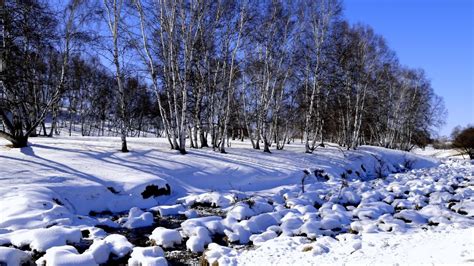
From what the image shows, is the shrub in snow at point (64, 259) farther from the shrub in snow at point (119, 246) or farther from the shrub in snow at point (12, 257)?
the shrub in snow at point (119, 246)

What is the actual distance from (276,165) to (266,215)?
8.05 metres

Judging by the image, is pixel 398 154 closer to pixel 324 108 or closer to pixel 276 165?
pixel 324 108

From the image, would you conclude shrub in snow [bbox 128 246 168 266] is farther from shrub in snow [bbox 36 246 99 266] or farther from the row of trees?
the row of trees

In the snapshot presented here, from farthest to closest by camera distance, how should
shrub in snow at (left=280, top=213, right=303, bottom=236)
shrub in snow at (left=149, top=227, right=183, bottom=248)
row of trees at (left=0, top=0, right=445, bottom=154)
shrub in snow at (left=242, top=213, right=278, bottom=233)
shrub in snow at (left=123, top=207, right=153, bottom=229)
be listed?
1. row of trees at (left=0, top=0, right=445, bottom=154)
2. shrub in snow at (left=123, top=207, right=153, bottom=229)
3. shrub in snow at (left=242, top=213, right=278, bottom=233)
4. shrub in snow at (left=280, top=213, right=303, bottom=236)
5. shrub in snow at (left=149, top=227, right=183, bottom=248)

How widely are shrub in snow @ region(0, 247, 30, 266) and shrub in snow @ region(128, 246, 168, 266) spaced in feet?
4.83

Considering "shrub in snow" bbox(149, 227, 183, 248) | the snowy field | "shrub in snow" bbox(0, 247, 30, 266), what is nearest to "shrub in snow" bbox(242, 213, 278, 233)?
the snowy field

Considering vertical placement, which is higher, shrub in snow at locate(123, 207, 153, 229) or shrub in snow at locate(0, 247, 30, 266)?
shrub in snow at locate(0, 247, 30, 266)

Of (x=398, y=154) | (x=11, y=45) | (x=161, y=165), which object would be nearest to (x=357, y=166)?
(x=398, y=154)

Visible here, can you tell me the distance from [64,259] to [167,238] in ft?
6.16

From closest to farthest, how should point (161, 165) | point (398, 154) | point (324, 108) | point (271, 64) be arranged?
point (161, 165) → point (271, 64) → point (324, 108) → point (398, 154)

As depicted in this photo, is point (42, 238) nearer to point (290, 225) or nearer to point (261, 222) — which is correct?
point (261, 222)

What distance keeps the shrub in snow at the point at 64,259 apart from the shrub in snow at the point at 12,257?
19 cm

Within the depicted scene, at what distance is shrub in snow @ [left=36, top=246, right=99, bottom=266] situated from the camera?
5.22 meters

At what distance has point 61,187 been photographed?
32.1 feet
